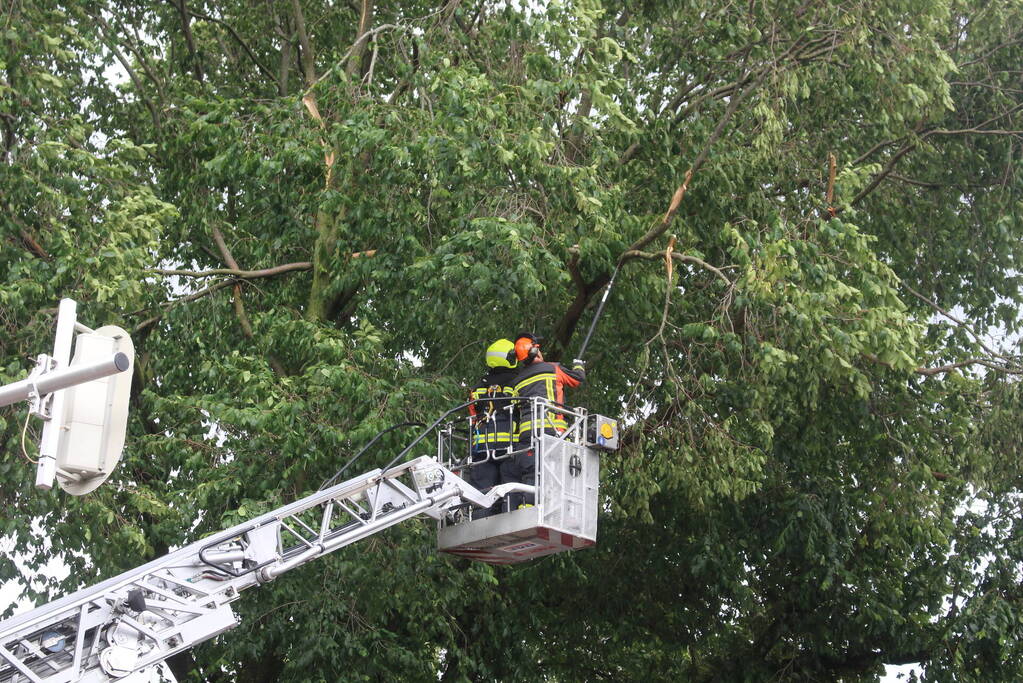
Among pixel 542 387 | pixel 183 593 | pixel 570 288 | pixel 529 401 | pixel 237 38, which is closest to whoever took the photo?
pixel 183 593

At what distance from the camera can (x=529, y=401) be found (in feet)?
41.1

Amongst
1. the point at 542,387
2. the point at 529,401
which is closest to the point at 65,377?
the point at 529,401

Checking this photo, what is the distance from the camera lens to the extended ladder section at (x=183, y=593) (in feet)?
33.4

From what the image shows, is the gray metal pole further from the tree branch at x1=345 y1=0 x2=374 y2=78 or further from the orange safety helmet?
the tree branch at x1=345 y1=0 x2=374 y2=78

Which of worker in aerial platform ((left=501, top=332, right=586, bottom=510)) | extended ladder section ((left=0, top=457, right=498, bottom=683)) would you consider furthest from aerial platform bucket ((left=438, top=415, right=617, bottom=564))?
extended ladder section ((left=0, top=457, right=498, bottom=683))

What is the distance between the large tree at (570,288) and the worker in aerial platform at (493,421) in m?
1.38

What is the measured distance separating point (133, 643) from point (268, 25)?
1182 cm

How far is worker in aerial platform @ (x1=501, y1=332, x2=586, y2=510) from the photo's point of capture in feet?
40.2

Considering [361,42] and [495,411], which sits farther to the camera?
[361,42]

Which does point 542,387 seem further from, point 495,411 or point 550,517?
point 550,517

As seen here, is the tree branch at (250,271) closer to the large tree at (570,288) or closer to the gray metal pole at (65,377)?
the large tree at (570,288)

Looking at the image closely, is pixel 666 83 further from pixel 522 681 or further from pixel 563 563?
pixel 522 681

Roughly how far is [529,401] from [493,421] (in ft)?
1.21

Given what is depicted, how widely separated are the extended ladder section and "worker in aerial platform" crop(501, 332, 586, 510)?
1.12 feet
